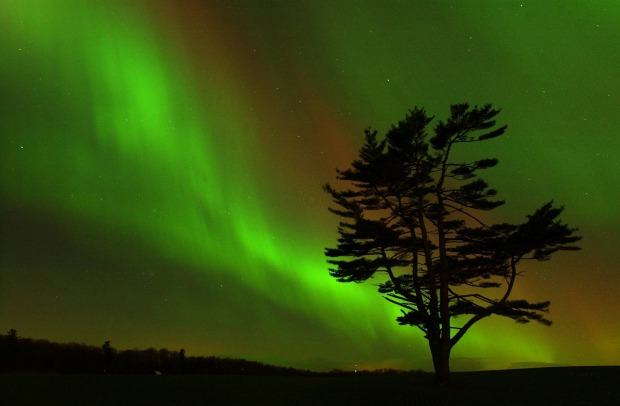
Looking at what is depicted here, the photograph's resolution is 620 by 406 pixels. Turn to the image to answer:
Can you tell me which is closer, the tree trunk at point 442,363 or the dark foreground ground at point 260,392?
the dark foreground ground at point 260,392

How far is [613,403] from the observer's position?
19156 mm

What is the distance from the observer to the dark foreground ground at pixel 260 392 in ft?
60.4

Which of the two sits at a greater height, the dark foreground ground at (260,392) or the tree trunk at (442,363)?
the tree trunk at (442,363)

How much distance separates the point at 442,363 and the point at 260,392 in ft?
33.3

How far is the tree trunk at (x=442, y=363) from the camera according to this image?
90.0ft

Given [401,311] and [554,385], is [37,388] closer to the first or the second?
[401,311]

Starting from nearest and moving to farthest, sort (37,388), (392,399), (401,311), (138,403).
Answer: (138,403) → (37,388) → (392,399) → (401,311)

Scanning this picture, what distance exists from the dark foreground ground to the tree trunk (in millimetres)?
682

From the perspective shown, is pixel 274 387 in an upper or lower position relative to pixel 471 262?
lower

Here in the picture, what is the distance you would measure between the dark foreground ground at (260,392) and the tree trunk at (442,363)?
0.68 m

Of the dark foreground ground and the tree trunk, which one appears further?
the tree trunk

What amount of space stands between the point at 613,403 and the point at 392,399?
7784 millimetres

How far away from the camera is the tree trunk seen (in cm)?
2742

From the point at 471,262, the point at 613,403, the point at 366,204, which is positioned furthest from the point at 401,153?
the point at 613,403
